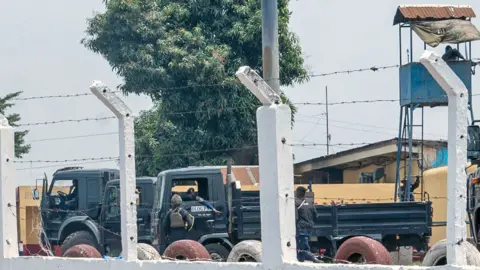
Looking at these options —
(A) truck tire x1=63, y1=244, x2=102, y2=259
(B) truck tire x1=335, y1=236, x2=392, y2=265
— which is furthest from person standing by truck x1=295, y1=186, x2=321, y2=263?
(A) truck tire x1=63, y1=244, x2=102, y2=259

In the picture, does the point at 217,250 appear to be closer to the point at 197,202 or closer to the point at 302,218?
the point at 197,202

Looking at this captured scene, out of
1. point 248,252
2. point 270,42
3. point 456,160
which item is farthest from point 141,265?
point 270,42

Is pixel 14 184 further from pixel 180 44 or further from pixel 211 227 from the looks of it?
pixel 180 44

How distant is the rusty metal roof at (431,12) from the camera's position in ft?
74.3

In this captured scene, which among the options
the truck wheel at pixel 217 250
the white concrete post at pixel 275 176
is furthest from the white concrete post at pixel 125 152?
the truck wheel at pixel 217 250

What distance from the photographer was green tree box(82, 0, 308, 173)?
3053 centimetres

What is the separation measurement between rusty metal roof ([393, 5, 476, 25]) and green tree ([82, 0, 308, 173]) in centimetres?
761

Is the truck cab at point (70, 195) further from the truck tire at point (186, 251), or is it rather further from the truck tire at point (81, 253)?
the truck tire at point (81, 253)

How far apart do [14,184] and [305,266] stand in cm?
439

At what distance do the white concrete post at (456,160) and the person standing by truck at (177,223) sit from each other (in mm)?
11606

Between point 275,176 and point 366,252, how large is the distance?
3371 millimetres

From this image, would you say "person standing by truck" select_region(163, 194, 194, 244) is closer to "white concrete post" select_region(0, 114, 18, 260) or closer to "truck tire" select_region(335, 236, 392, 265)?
"truck tire" select_region(335, 236, 392, 265)

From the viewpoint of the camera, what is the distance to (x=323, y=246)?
18688mm

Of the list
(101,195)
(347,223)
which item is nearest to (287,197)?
(347,223)
